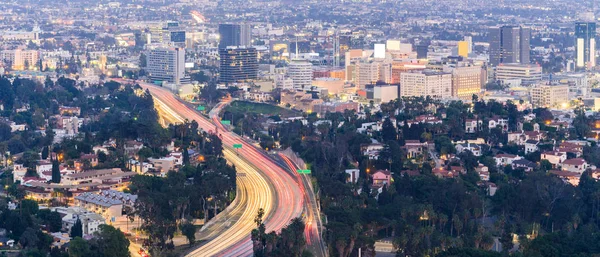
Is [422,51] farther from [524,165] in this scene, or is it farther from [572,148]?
[524,165]

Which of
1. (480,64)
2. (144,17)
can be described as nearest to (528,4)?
(144,17)

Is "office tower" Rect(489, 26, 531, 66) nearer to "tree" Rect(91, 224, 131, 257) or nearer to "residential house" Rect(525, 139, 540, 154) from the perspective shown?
"residential house" Rect(525, 139, 540, 154)

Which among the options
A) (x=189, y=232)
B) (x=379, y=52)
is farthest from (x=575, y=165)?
(x=379, y=52)

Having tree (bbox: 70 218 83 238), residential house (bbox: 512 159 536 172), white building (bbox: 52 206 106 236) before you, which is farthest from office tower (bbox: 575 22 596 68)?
tree (bbox: 70 218 83 238)

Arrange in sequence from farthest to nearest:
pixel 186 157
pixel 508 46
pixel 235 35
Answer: pixel 235 35 → pixel 508 46 → pixel 186 157

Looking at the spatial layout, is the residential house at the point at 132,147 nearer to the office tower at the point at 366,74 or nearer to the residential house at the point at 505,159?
the residential house at the point at 505,159

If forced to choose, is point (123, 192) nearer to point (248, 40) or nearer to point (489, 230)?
point (489, 230)
